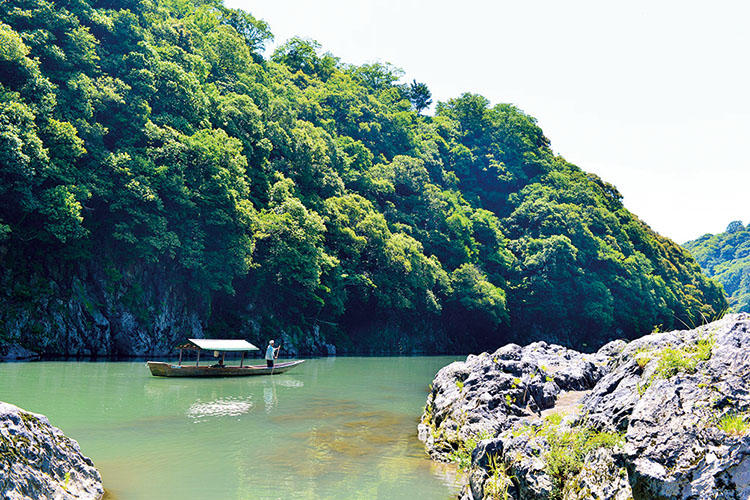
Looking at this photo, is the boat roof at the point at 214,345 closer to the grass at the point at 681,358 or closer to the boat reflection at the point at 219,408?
the boat reflection at the point at 219,408

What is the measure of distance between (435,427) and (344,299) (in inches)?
1344

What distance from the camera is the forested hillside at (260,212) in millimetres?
31281

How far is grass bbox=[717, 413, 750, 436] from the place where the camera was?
17.7 feet

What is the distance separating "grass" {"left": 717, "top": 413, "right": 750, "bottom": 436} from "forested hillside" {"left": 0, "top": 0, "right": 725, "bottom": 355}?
3142 centimetres

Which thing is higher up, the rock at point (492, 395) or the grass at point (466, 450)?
the rock at point (492, 395)

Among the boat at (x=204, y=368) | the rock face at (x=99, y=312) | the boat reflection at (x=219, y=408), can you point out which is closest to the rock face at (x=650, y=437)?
the boat reflection at (x=219, y=408)

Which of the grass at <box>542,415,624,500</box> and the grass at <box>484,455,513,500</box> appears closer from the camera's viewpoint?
the grass at <box>542,415,624,500</box>

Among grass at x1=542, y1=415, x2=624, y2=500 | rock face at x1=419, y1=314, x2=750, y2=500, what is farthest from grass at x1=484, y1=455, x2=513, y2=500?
grass at x1=542, y1=415, x2=624, y2=500

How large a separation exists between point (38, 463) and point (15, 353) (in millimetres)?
25611

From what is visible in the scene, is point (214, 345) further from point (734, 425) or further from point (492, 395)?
point (734, 425)

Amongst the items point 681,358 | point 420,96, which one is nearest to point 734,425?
point 681,358

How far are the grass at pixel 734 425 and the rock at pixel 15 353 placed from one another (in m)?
32.1

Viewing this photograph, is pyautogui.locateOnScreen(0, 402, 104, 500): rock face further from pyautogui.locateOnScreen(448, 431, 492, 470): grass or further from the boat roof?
the boat roof

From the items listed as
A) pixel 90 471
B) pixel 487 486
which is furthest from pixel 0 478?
pixel 487 486
